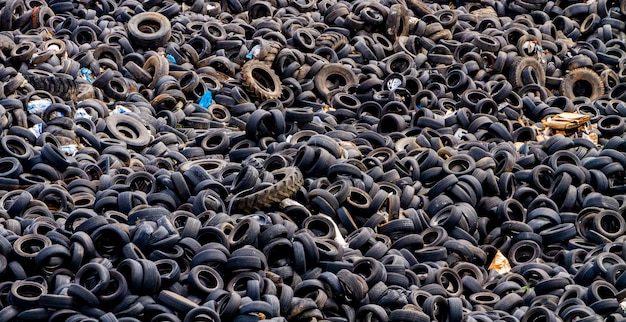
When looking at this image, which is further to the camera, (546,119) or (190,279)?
(546,119)

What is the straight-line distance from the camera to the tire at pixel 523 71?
14570 mm

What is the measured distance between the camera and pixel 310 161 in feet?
35.4

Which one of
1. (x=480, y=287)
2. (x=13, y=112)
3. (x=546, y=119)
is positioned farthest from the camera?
(x=546, y=119)

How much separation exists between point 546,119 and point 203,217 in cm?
591

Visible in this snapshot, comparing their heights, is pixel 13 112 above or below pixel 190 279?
below

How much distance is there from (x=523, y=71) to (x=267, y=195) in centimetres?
629

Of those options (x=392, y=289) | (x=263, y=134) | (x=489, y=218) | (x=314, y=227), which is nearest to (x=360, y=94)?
(x=263, y=134)

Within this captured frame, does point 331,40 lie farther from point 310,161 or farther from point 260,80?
point 310,161

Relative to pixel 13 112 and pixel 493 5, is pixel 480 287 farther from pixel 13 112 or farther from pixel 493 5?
pixel 493 5

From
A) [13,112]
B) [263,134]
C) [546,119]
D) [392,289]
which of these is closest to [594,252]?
[392,289]

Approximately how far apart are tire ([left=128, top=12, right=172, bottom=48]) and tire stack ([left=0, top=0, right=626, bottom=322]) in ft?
0.19

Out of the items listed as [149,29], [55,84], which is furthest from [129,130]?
[149,29]

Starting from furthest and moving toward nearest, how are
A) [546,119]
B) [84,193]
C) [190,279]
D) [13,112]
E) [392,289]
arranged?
[546,119]
[13,112]
[84,193]
[392,289]
[190,279]

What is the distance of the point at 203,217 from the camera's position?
968cm
